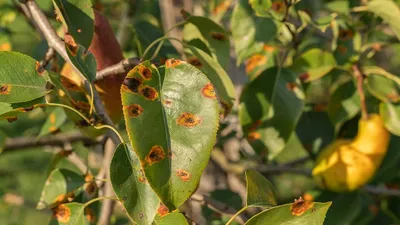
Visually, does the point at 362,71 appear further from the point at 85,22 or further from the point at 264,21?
the point at 85,22

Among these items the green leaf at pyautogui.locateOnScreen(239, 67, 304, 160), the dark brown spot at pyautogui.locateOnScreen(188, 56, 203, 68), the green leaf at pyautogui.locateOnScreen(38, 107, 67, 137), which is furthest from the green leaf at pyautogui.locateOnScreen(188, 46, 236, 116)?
the green leaf at pyautogui.locateOnScreen(38, 107, 67, 137)

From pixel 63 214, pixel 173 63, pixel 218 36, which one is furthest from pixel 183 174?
pixel 218 36

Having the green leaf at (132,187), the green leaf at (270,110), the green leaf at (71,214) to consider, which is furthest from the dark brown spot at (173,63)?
the green leaf at (270,110)

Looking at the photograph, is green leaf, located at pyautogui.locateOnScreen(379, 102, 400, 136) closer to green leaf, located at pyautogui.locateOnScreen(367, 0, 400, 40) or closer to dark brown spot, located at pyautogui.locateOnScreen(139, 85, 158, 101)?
green leaf, located at pyautogui.locateOnScreen(367, 0, 400, 40)

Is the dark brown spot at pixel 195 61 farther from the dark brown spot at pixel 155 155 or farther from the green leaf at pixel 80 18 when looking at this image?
the dark brown spot at pixel 155 155

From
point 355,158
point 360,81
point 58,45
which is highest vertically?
point 58,45

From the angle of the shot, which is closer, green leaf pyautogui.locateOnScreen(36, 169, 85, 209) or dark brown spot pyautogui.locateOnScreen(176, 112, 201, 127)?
dark brown spot pyautogui.locateOnScreen(176, 112, 201, 127)

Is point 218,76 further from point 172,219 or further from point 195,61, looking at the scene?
point 172,219
